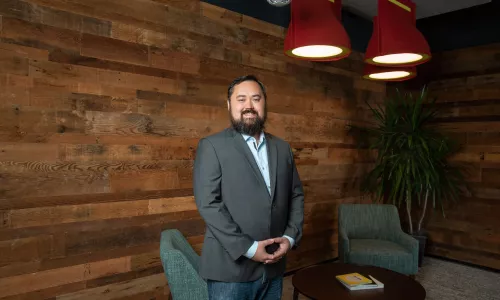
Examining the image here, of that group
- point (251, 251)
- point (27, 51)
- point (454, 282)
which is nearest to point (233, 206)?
point (251, 251)

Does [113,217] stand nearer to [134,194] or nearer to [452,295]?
[134,194]

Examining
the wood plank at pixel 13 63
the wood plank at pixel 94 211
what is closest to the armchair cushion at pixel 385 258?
the wood plank at pixel 94 211

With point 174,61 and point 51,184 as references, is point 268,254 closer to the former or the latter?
point 51,184

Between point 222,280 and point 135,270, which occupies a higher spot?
point 222,280

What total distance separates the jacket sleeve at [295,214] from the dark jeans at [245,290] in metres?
0.23

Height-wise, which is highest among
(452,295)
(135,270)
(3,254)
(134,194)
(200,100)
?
(200,100)

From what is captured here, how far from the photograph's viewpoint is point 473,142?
4.80 meters

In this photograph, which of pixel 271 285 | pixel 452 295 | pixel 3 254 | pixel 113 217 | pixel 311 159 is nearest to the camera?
pixel 271 285

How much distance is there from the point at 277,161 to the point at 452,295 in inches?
113

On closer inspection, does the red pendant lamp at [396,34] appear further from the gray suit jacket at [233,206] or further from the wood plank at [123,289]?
Answer: the wood plank at [123,289]

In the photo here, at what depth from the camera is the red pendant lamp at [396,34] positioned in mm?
2678

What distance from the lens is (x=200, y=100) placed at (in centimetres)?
349

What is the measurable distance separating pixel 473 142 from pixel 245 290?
4.13m

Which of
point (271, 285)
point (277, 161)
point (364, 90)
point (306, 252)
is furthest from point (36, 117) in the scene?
point (364, 90)
